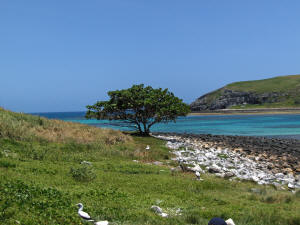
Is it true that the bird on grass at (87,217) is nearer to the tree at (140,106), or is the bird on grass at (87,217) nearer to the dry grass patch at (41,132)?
Result: the dry grass patch at (41,132)

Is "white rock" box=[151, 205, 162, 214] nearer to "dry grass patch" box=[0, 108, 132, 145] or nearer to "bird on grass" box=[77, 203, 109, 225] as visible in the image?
"bird on grass" box=[77, 203, 109, 225]

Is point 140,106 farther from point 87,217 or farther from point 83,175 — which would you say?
point 87,217

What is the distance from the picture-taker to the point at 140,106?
1554 inches

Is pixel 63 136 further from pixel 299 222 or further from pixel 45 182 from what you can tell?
pixel 299 222

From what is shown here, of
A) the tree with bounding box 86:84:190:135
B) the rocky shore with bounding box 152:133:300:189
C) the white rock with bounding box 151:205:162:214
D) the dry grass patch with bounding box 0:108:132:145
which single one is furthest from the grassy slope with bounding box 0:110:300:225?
the tree with bounding box 86:84:190:135

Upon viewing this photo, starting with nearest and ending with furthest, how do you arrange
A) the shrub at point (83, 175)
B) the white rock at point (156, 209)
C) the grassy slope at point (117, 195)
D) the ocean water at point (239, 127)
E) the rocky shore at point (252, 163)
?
the grassy slope at point (117, 195) → the white rock at point (156, 209) → the shrub at point (83, 175) → the rocky shore at point (252, 163) → the ocean water at point (239, 127)

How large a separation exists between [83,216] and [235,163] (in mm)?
19211

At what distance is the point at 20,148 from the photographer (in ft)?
59.0

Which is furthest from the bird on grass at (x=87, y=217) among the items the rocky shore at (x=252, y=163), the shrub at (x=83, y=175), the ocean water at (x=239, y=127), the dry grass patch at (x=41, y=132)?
the ocean water at (x=239, y=127)

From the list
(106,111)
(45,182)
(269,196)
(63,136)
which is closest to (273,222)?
(269,196)

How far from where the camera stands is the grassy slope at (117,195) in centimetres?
800

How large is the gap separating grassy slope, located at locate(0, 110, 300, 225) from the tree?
68.0 feet

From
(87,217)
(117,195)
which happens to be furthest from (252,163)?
(87,217)

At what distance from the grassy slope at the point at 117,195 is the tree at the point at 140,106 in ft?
68.0
